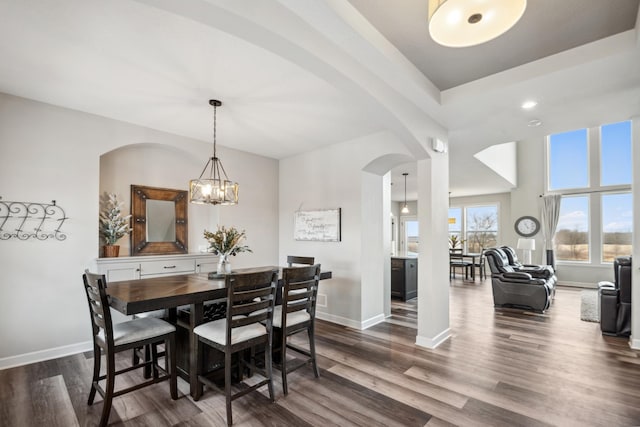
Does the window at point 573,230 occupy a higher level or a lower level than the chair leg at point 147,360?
higher

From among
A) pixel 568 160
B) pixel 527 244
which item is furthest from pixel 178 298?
pixel 568 160

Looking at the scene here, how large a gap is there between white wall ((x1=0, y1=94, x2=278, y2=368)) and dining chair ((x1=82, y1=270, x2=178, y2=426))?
143 cm

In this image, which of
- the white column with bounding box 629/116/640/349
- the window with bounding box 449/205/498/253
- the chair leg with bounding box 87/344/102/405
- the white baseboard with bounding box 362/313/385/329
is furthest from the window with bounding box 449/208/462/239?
the chair leg with bounding box 87/344/102/405

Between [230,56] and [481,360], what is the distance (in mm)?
3699

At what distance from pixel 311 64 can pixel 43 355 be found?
12.8ft

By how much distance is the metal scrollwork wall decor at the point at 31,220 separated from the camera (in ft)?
10.1

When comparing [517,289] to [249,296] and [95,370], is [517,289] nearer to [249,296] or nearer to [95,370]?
[249,296]

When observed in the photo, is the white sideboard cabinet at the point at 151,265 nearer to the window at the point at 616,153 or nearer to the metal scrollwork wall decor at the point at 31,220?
the metal scrollwork wall decor at the point at 31,220

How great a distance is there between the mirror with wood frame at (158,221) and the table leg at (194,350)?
2165mm

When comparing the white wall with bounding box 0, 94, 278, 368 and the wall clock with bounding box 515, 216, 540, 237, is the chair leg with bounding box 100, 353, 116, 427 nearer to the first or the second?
the white wall with bounding box 0, 94, 278, 368

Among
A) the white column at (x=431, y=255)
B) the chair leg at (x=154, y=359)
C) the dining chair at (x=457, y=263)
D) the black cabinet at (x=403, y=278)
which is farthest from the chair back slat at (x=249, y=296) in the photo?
the dining chair at (x=457, y=263)

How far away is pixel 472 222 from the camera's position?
10.1 m

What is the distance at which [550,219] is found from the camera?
27.0 feet

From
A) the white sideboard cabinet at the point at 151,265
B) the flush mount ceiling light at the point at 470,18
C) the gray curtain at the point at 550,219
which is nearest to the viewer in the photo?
the flush mount ceiling light at the point at 470,18
